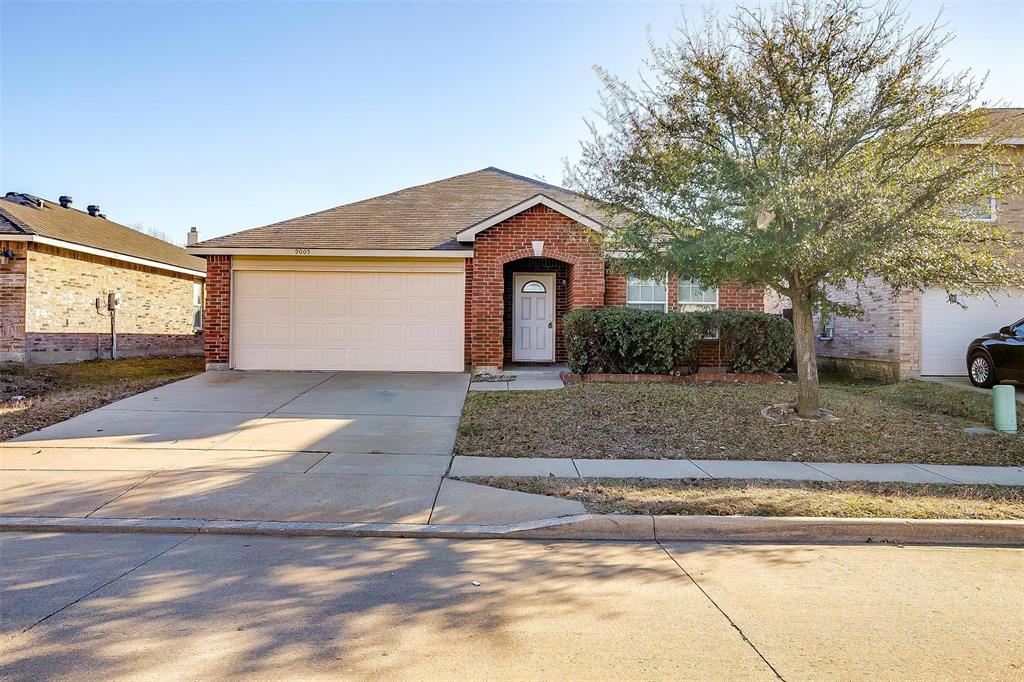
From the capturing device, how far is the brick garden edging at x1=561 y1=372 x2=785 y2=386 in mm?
11720

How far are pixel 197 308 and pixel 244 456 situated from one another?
17.7 metres

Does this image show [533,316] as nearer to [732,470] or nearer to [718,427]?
[718,427]

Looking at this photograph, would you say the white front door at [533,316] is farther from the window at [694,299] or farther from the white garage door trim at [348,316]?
the window at [694,299]

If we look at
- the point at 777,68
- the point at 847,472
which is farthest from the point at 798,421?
the point at 777,68

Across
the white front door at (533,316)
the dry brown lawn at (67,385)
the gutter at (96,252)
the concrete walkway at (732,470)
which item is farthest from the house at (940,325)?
the gutter at (96,252)

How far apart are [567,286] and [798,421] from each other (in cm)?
721

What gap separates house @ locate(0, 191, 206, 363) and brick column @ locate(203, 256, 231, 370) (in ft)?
15.0

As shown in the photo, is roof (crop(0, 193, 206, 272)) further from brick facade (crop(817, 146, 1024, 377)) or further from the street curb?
brick facade (crop(817, 146, 1024, 377))

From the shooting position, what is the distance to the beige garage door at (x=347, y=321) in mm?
14008

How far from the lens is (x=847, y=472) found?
7.07 meters

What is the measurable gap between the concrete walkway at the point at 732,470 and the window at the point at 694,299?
7.22 m

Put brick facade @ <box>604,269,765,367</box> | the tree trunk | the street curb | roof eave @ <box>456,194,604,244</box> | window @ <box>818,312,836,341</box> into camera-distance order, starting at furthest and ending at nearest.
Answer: window @ <box>818,312,836,341</box>, brick facade @ <box>604,269,765,367</box>, roof eave @ <box>456,194,604,244</box>, the tree trunk, the street curb

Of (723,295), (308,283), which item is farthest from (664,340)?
(308,283)

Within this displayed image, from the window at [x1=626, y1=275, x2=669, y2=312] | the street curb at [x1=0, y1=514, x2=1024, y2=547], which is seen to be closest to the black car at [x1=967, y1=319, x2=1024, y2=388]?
the window at [x1=626, y1=275, x2=669, y2=312]
